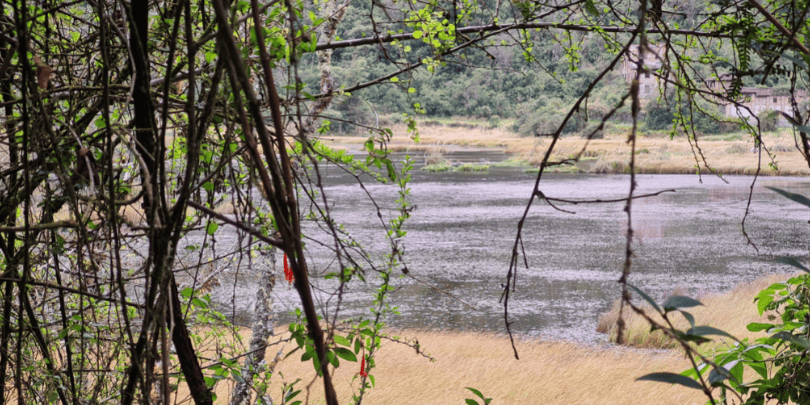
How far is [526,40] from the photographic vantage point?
1994mm

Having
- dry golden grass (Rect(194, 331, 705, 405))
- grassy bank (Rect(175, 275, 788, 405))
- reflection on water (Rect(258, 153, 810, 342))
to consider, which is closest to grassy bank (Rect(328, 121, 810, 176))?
reflection on water (Rect(258, 153, 810, 342))

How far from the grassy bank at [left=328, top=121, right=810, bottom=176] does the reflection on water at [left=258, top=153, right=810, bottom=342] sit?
1361 mm

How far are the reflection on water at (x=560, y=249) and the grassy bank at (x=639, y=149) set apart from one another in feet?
4.46

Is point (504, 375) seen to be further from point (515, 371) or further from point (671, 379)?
point (671, 379)

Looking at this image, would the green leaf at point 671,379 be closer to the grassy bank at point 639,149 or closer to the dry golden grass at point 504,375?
the dry golden grass at point 504,375

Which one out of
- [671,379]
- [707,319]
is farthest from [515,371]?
[671,379]

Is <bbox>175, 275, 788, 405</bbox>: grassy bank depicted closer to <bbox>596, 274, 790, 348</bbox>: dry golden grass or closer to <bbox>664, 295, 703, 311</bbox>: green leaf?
<bbox>596, 274, 790, 348</bbox>: dry golden grass

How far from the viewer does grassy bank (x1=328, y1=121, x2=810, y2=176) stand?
71.9 ft

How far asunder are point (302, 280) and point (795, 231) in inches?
573

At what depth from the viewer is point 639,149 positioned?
2553 centimetres

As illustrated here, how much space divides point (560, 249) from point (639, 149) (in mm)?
15099

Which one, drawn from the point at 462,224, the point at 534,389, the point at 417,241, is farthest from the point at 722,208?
the point at 534,389

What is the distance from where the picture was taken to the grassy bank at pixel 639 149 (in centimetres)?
2191

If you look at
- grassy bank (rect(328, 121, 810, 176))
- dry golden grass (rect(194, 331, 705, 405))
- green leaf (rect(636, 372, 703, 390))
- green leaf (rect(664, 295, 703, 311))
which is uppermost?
green leaf (rect(664, 295, 703, 311))
